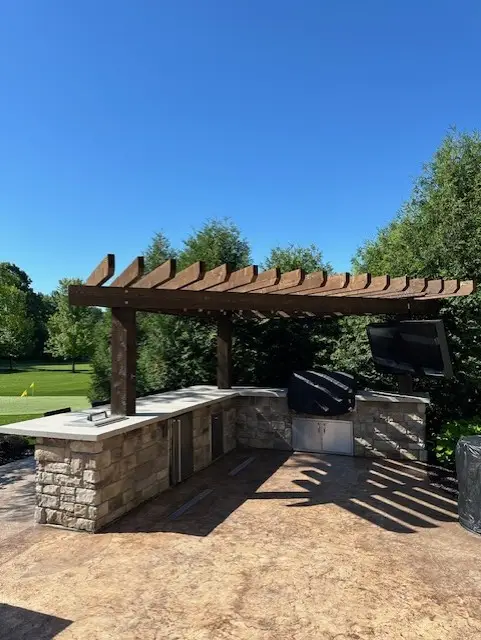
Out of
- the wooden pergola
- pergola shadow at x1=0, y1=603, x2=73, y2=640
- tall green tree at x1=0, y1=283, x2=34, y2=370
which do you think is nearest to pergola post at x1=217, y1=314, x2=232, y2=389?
the wooden pergola

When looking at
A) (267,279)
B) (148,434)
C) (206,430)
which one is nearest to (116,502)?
(148,434)

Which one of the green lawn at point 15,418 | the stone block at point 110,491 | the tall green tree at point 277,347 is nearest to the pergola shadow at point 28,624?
the stone block at point 110,491

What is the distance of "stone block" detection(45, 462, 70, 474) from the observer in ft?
16.3

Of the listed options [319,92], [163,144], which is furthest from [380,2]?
[163,144]

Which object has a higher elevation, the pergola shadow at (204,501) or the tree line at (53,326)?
the tree line at (53,326)

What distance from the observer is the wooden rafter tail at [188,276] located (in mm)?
4445

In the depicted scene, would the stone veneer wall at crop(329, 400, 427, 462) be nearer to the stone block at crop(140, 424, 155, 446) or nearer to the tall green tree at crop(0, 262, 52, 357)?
the stone block at crop(140, 424, 155, 446)

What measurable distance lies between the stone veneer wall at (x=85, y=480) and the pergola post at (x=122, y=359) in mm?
501

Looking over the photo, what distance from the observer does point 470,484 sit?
491 cm

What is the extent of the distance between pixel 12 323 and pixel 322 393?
99.1 feet

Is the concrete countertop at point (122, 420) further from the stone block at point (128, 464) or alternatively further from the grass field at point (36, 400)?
the grass field at point (36, 400)

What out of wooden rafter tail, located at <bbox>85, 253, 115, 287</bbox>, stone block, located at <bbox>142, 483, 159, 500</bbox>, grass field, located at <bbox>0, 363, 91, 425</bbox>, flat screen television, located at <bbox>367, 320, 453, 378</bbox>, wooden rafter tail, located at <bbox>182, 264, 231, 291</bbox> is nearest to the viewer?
wooden rafter tail, located at <bbox>182, 264, 231, 291</bbox>

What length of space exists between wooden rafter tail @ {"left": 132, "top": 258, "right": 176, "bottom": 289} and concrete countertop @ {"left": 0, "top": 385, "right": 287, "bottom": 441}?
5.87 ft

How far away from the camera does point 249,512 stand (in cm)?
548
